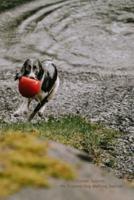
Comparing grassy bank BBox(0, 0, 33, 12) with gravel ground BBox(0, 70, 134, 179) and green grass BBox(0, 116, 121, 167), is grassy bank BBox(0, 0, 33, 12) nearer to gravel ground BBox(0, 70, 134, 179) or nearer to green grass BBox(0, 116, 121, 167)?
gravel ground BBox(0, 70, 134, 179)

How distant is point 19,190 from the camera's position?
712 centimetres

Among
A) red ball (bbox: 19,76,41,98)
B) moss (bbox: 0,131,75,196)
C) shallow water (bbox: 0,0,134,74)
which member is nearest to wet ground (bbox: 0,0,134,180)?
shallow water (bbox: 0,0,134,74)

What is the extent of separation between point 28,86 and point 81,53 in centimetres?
1478

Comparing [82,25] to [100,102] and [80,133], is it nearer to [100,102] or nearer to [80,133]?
[100,102]

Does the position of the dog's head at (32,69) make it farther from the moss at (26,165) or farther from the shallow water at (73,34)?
the shallow water at (73,34)

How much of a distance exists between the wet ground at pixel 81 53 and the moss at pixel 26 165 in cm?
768

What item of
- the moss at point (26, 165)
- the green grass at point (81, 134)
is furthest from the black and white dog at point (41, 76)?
the moss at point (26, 165)

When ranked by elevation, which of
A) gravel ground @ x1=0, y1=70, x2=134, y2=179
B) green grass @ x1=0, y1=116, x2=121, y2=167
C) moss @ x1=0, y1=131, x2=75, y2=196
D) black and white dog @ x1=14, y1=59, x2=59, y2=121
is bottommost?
gravel ground @ x1=0, y1=70, x2=134, y2=179

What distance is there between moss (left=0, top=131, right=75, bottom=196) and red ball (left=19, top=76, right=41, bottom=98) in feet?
22.0

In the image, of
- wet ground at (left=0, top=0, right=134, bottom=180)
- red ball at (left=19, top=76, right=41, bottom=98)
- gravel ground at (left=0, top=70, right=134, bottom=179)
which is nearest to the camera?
red ball at (left=19, top=76, right=41, bottom=98)

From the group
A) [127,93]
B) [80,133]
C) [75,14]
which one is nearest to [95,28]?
[75,14]

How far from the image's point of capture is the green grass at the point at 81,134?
15758mm

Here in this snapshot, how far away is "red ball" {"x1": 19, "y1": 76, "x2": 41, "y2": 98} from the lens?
590 inches

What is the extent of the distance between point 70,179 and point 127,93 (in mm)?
16195
